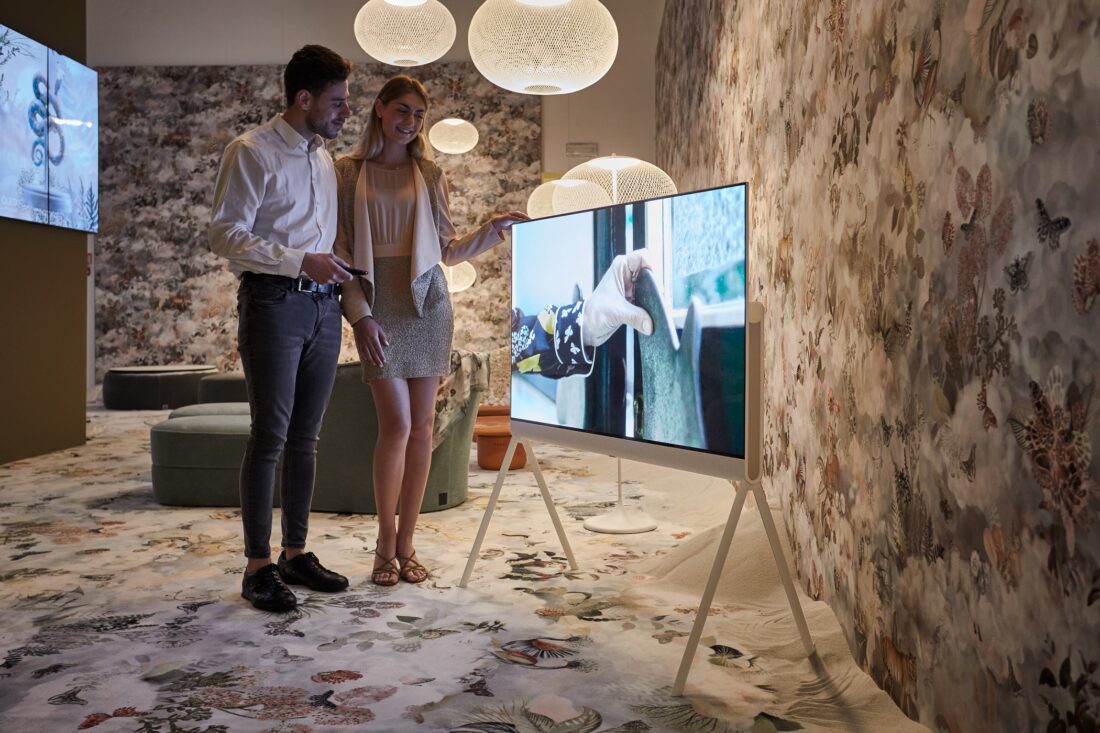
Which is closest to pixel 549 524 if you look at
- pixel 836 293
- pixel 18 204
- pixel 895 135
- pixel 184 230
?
pixel 836 293

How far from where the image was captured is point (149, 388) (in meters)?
8.04

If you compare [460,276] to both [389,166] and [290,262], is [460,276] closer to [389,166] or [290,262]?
[389,166]

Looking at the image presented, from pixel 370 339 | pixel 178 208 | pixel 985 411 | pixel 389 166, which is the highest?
pixel 178 208

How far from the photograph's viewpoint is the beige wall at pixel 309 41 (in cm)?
886

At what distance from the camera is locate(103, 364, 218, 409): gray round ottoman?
8031 mm

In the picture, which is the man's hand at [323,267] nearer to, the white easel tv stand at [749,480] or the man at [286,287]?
the man at [286,287]

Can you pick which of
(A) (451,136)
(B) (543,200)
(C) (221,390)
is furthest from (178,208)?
(B) (543,200)

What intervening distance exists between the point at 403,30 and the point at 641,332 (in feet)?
11.8

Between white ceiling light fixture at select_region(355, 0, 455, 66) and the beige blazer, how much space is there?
2.36 m

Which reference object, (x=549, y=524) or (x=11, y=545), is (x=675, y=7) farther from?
(x=11, y=545)

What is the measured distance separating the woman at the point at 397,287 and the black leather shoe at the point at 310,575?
130 millimetres

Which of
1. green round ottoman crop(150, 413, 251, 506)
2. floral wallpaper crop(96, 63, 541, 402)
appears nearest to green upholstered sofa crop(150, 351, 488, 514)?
green round ottoman crop(150, 413, 251, 506)

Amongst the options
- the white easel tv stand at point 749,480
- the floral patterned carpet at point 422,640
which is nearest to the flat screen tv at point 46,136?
the floral patterned carpet at point 422,640

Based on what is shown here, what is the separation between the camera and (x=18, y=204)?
4.91 meters
